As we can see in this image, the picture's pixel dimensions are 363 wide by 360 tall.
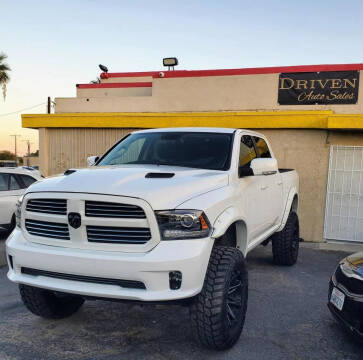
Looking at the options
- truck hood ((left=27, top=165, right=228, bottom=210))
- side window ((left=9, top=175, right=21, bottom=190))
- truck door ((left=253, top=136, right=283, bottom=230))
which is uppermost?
truck hood ((left=27, top=165, right=228, bottom=210))

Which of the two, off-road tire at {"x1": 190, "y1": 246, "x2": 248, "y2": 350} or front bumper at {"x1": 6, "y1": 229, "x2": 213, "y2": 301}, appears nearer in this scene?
front bumper at {"x1": 6, "y1": 229, "x2": 213, "y2": 301}

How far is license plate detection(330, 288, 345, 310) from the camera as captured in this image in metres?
3.16

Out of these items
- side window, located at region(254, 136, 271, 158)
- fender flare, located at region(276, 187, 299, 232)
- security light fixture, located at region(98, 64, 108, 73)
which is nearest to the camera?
side window, located at region(254, 136, 271, 158)

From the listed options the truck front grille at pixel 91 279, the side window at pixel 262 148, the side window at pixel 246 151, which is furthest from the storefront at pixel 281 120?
the truck front grille at pixel 91 279

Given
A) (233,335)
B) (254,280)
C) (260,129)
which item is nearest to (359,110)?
(260,129)

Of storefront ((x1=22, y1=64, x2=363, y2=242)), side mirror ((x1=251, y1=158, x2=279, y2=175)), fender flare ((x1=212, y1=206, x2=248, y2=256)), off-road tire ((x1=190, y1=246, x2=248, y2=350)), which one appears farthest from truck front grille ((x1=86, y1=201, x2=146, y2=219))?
storefront ((x1=22, y1=64, x2=363, y2=242))

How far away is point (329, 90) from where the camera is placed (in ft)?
30.3

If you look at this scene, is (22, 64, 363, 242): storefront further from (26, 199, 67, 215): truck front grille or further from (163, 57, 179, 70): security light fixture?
(26, 199, 67, 215): truck front grille

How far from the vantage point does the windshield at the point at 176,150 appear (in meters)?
3.96

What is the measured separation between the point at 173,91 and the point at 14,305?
7382mm

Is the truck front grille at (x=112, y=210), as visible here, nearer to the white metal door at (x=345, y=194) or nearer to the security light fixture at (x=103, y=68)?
the white metal door at (x=345, y=194)

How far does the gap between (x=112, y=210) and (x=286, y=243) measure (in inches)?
150

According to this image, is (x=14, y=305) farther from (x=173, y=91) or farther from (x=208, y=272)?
(x=173, y=91)

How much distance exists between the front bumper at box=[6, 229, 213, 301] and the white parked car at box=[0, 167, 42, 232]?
5.42 m
